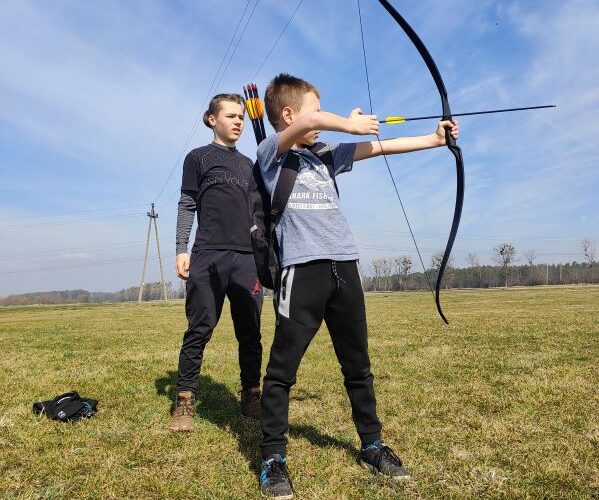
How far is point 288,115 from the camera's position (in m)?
3.28

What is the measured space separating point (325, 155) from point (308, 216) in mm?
532

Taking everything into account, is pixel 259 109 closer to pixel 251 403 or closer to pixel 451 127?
pixel 451 127

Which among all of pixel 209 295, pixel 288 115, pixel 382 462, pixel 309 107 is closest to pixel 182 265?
pixel 209 295

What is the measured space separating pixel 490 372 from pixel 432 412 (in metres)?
2.29

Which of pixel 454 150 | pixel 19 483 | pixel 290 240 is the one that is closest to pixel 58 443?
pixel 19 483

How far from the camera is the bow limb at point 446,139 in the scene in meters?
3.51

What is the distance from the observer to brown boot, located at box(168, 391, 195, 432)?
3.90m

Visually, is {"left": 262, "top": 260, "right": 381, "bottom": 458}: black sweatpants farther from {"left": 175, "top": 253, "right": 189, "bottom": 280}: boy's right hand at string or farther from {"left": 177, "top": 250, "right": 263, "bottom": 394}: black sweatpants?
{"left": 175, "top": 253, "right": 189, "bottom": 280}: boy's right hand at string

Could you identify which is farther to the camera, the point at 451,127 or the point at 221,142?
the point at 221,142

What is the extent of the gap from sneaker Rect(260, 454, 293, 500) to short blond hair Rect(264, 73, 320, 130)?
2.24m

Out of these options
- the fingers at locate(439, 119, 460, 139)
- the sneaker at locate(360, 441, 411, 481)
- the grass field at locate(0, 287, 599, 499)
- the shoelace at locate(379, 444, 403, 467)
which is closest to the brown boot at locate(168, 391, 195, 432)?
the grass field at locate(0, 287, 599, 499)

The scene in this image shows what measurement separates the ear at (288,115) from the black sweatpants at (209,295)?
1425 mm

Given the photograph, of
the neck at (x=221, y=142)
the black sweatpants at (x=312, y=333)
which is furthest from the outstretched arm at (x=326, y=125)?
the neck at (x=221, y=142)

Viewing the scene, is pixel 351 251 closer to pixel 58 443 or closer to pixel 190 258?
pixel 190 258
